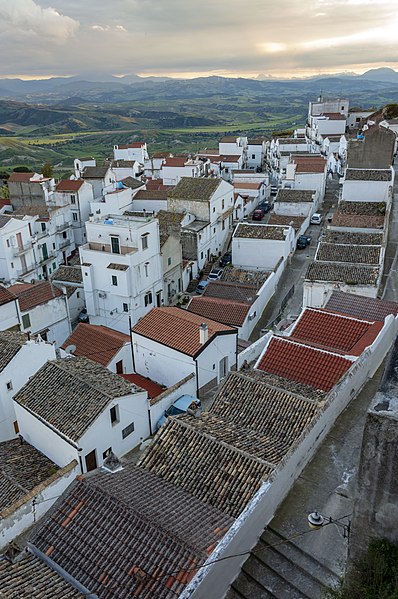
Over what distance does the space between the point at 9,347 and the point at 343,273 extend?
1987 centimetres

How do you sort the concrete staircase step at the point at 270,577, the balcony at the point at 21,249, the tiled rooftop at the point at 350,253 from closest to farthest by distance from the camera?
the concrete staircase step at the point at 270,577 → the tiled rooftop at the point at 350,253 → the balcony at the point at 21,249

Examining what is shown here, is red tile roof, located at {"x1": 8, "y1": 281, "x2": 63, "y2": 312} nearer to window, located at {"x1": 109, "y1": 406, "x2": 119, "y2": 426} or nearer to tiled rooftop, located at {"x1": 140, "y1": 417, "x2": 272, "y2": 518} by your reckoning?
window, located at {"x1": 109, "y1": 406, "x2": 119, "y2": 426}

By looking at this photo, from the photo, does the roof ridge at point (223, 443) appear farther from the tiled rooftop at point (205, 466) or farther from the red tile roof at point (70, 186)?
the red tile roof at point (70, 186)

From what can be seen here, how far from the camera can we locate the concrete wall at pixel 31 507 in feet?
43.9

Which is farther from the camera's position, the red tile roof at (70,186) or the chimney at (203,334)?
the red tile roof at (70,186)

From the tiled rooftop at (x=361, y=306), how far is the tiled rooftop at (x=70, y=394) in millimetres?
10630

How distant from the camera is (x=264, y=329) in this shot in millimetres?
31125

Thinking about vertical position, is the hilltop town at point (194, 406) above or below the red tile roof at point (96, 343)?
above

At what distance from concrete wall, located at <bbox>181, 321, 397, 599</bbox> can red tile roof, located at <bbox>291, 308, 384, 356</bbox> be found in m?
3.22

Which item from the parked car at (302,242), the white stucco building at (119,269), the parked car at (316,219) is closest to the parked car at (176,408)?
the white stucco building at (119,269)

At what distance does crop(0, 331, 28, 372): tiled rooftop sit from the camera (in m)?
19.2

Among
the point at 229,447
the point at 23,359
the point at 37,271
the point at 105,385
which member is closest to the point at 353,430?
the point at 229,447

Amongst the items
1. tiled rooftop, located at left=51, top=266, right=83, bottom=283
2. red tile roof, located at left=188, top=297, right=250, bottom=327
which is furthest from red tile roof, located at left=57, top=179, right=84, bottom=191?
red tile roof, located at left=188, top=297, right=250, bottom=327

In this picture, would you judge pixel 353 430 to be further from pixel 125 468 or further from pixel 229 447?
pixel 125 468
